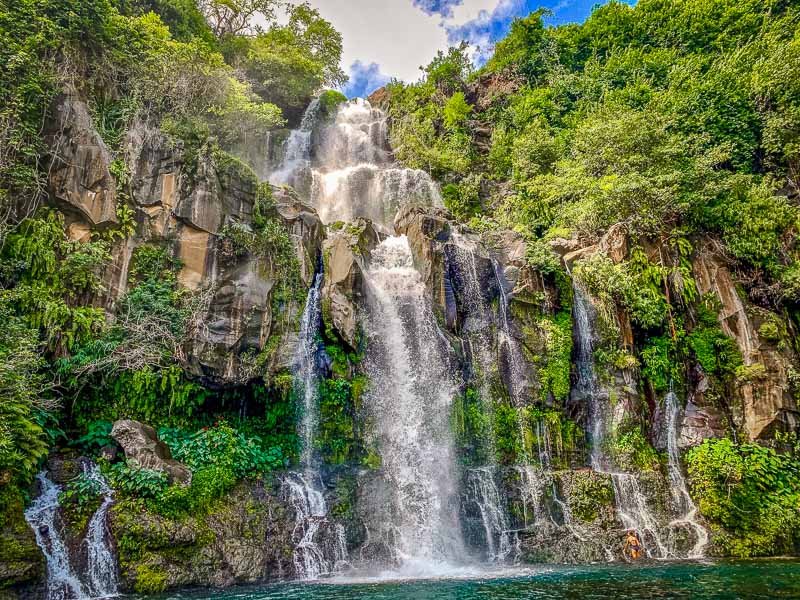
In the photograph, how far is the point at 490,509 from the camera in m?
13.2

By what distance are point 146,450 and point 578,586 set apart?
924 centimetres

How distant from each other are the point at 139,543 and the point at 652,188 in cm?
1897

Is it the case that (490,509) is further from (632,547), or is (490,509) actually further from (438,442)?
(632,547)

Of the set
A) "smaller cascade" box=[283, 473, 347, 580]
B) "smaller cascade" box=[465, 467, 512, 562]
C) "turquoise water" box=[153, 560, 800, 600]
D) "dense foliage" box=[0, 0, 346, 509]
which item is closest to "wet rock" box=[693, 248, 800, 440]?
"turquoise water" box=[153, 560, 800, 600]

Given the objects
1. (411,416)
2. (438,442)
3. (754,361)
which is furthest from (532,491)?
(754,361)

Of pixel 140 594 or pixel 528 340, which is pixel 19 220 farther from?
pixel 528 340

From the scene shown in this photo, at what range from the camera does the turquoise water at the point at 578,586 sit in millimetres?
8117

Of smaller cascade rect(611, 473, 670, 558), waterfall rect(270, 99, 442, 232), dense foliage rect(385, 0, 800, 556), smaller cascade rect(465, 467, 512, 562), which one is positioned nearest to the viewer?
smaller cascade rect(465, 467, 512, 562)

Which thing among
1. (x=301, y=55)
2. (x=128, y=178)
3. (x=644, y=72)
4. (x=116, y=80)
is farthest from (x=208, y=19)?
(x=644, y=72)

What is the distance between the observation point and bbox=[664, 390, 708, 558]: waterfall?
42.8 ft

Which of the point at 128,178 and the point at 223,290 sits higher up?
the point at 128,178

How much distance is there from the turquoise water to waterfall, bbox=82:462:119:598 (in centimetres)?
124

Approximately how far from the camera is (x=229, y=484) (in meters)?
11.3

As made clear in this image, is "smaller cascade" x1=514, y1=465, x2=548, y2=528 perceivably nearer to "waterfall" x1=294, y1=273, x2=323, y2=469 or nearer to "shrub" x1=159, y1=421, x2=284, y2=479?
"waterfall" x1=294, y1=273, x2=323, y2=469
